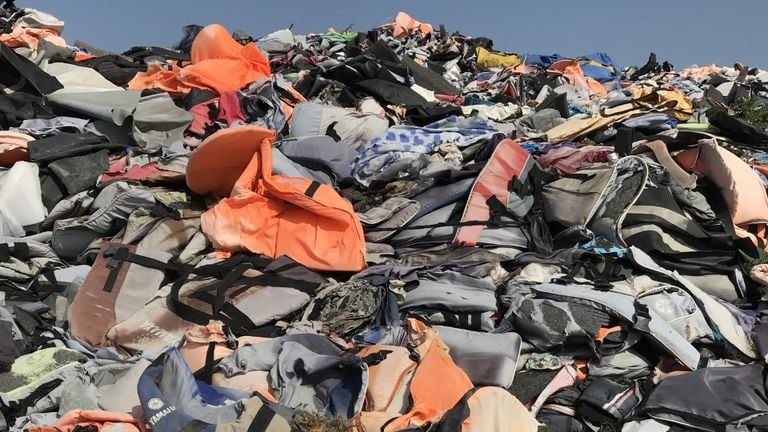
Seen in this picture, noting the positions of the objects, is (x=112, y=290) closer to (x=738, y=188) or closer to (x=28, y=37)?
(x=738, y=188)

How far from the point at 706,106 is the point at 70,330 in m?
6.56

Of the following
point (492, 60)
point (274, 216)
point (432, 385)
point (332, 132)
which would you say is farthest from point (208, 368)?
point (492, 60)

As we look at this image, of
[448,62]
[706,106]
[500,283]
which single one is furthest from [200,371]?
[448,62]

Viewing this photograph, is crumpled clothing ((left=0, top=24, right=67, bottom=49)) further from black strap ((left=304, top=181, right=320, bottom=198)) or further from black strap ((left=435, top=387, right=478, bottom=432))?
black strap ((left=435, top=387, right=478, bottom=432))

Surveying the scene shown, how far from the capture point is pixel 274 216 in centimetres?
391

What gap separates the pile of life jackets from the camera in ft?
8.76

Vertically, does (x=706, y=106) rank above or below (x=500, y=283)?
above

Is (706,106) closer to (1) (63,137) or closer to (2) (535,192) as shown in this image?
(2) (535,192)

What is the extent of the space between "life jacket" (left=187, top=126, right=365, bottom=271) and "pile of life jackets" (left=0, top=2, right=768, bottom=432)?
1cm

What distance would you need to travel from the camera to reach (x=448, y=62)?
10320 millimetres

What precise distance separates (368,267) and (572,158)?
1.83 meters

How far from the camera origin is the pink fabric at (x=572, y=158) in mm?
4379

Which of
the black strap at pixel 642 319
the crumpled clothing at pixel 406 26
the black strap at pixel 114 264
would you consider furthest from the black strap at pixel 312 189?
the crumpled clothing at pixel 406 26

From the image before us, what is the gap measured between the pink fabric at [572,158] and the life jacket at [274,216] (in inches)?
62.8
